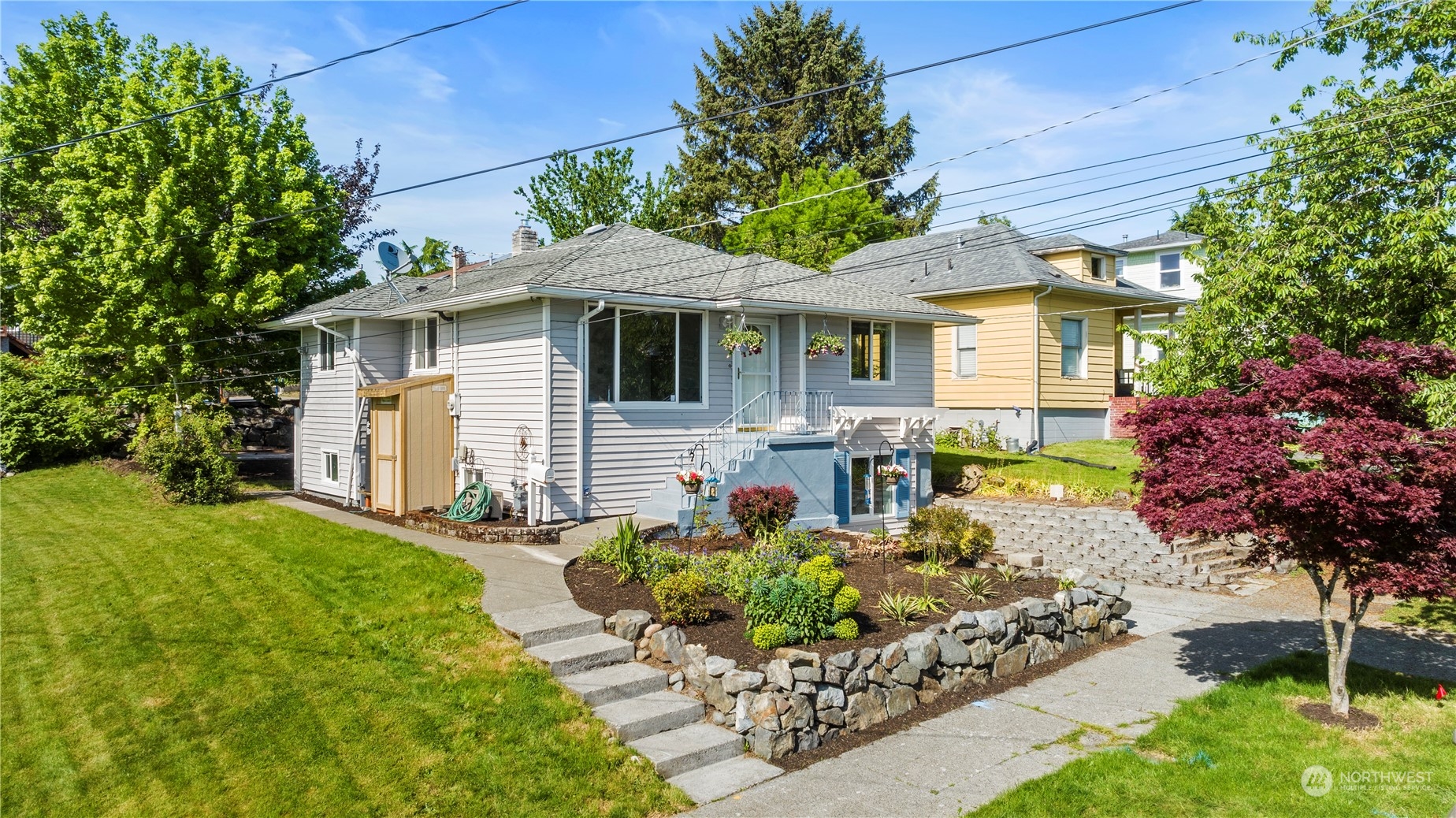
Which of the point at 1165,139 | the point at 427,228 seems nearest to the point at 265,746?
the point at 1165,139

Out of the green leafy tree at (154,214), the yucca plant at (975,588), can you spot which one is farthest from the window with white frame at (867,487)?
the green leafy tree at (154,214)

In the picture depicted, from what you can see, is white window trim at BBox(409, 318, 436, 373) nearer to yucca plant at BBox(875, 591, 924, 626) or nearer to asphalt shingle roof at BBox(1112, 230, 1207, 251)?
yucca plant at BBox(875, 591, 924, 626)

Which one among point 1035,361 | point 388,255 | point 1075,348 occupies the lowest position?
point 1035,361

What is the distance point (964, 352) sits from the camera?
24.1 metres

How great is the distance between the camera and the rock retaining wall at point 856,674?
265 inches

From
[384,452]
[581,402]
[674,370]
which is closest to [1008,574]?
[674,370]

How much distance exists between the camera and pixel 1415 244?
26.8ft

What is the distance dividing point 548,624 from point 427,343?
32.8 feet

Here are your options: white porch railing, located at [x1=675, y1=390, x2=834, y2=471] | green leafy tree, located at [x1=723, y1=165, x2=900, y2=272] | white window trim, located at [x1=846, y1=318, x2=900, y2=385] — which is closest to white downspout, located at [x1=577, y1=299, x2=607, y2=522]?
white porch railing, located at [x1=675, y1=390, x2=834, y2=471]

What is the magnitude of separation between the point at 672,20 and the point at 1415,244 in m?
8.73

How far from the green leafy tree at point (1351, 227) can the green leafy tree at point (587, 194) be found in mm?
20597

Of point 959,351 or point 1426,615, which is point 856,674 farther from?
point 959,351

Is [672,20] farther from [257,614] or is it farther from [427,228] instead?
[427,228]

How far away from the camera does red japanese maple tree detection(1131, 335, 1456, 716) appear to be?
250 inches
